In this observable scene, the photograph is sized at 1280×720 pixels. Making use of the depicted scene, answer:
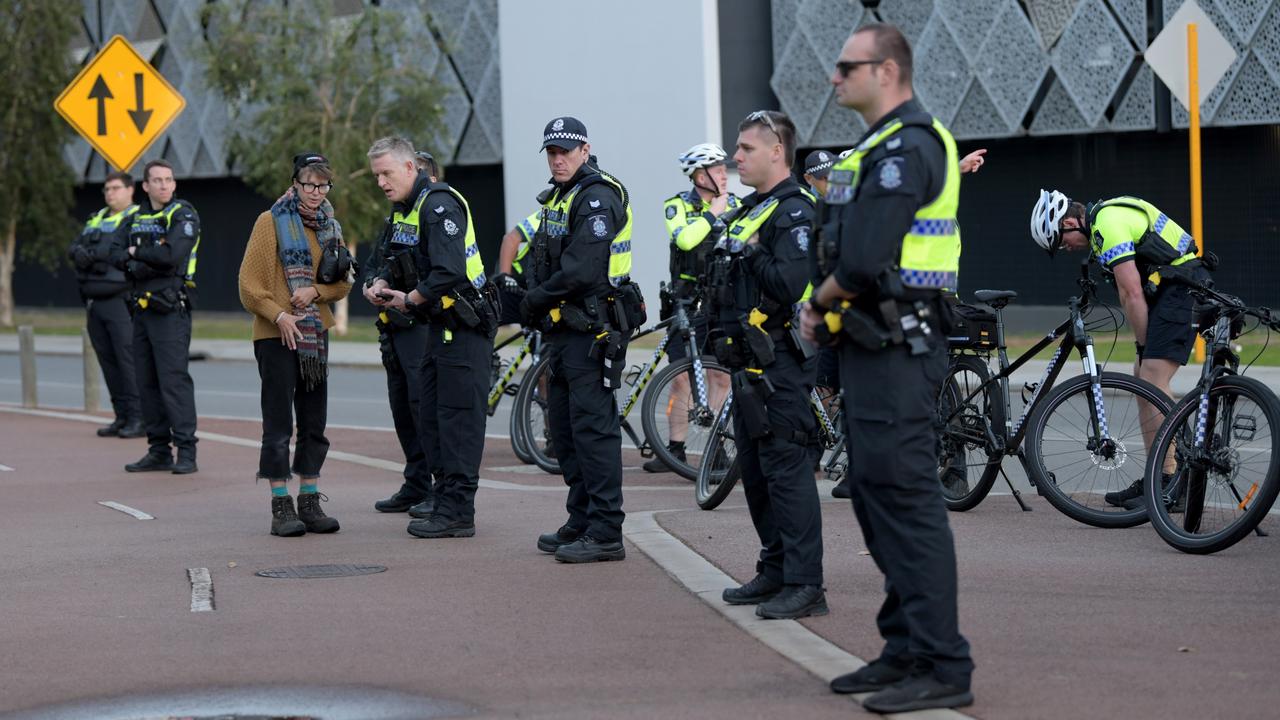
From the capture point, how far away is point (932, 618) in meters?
5.23

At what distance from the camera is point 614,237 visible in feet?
26.9

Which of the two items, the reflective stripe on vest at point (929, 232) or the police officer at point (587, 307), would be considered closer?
the reflective stripe on vest at point (929, 232)

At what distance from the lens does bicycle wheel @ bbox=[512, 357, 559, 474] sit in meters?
11.7

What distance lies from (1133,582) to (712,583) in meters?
1.81

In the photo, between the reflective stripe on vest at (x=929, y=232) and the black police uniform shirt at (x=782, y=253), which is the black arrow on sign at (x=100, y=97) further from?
the reflective stripe on vest at (x=929, y=232)

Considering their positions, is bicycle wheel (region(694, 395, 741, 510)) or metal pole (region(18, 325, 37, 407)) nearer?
bicycle wheel (region(694, 395, 741, 510))

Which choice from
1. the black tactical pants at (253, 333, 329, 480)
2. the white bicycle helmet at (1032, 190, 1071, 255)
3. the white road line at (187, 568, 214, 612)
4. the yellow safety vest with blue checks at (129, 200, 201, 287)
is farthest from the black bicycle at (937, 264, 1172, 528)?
the yellow safety vest with blue checks at (129, 200, 201, 287)

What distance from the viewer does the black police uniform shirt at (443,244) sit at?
8781 millimetres

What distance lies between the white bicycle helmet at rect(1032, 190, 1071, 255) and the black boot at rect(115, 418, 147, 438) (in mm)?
8531

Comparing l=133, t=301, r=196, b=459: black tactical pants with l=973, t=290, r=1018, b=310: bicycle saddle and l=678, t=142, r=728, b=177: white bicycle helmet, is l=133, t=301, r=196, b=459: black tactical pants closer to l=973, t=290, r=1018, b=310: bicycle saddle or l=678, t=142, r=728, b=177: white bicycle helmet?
l=678, t=142, r=728, b=177: white bicycle helmet

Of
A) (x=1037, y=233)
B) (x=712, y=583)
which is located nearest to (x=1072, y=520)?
(x=1037, y=233)

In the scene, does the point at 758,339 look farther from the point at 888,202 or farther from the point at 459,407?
the point at 459,407

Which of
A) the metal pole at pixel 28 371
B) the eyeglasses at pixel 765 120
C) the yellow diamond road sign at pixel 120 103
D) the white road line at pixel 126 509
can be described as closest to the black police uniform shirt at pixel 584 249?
the eyeglasses at pixel 765 120

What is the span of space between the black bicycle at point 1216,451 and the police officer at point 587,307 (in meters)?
2.62
